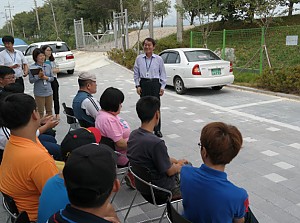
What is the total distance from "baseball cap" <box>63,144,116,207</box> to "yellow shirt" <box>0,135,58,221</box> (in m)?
0.64

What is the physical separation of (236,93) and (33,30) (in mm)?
59602

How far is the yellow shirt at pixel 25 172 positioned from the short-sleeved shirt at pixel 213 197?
0.86 m

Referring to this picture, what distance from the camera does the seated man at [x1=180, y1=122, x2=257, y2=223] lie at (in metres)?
1.77

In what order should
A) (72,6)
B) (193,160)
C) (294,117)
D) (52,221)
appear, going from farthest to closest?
1. (72,6)
2. (294,117)
3. (193,160)
4. (52,221)

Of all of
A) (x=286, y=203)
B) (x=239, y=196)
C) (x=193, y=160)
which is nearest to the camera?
(x=239, y=196)

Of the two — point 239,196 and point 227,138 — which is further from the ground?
point 227,138

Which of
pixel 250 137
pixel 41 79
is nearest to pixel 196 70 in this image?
pixel 250 137

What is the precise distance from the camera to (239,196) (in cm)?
176

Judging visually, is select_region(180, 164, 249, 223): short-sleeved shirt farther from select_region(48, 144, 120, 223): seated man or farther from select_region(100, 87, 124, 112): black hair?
select_region(100, 87, 124, 112): black hair

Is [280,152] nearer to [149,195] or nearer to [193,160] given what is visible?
[193,160]

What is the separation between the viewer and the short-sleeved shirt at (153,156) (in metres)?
2.55

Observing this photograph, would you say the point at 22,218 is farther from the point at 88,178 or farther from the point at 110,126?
the point at 110,126

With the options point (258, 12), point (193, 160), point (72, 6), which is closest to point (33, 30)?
point (72, 6)

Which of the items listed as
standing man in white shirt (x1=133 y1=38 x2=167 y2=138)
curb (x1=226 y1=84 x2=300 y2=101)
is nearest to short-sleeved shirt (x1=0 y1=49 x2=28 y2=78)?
standing man in white shirt (x1=133 y1=38 x2=167 y2=138)
